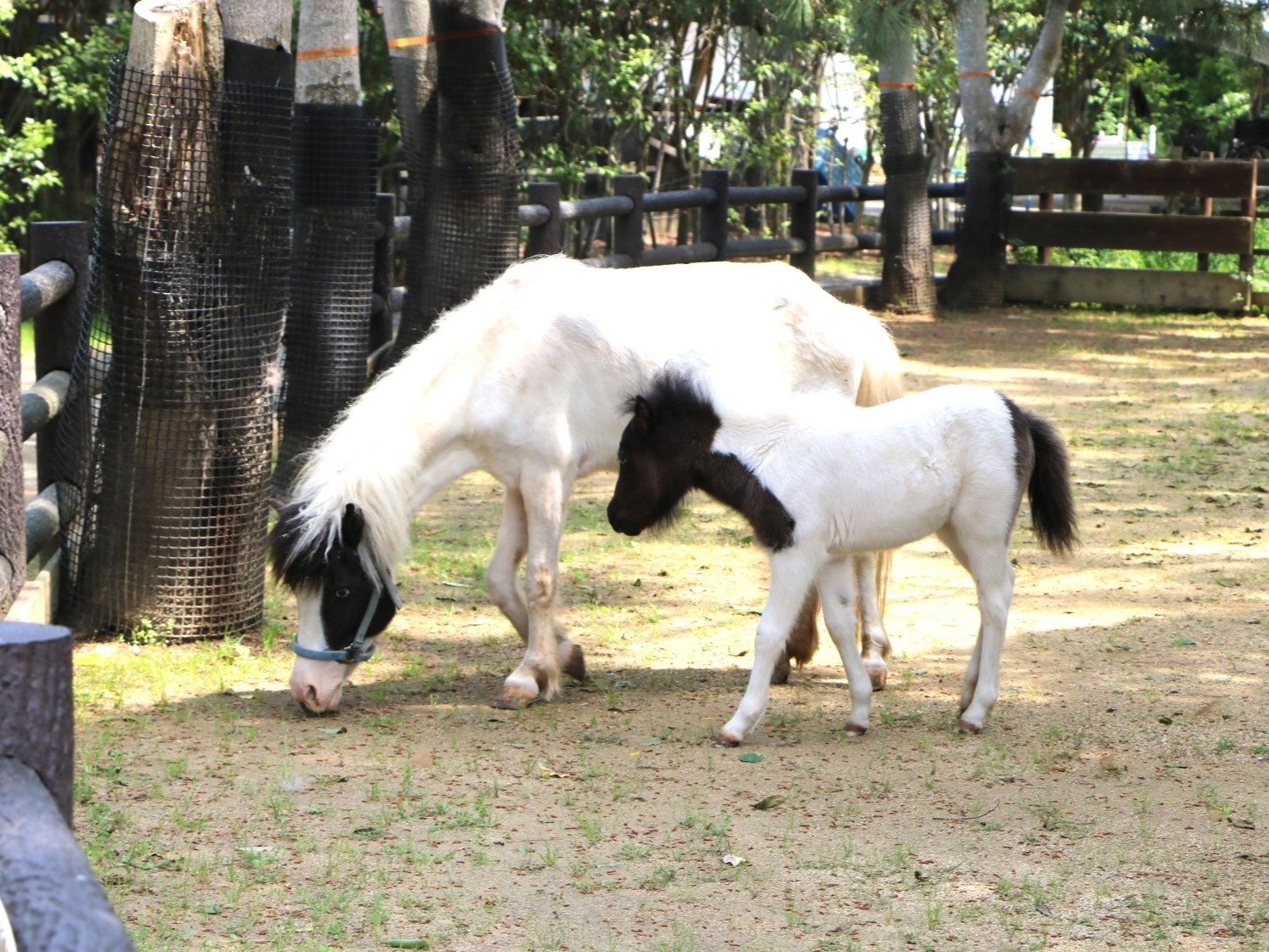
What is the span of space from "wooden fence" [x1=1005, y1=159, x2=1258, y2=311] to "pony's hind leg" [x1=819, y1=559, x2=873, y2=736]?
12642 mm

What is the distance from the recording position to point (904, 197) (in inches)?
647

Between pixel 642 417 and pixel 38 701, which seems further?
pixel 642 417

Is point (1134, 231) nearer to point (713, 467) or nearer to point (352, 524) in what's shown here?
point (713, 467)

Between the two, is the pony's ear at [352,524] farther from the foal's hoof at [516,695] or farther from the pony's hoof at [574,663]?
the pony's hoof at [574,663]

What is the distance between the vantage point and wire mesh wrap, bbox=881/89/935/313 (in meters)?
16.3

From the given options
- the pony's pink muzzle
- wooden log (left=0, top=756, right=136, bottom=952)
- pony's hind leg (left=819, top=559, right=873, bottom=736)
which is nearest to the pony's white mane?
the pony's pink muzzle

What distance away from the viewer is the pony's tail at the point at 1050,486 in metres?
4.91

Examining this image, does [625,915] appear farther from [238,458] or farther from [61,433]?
[61,433]

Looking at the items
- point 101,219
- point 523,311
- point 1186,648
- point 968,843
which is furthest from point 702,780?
point 101,219

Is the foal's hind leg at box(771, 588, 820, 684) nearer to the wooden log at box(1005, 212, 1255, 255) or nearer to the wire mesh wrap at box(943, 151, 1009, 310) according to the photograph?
the wire mesh wrap at box(943, 151, 1009, 310)

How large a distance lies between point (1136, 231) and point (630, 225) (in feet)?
21.0

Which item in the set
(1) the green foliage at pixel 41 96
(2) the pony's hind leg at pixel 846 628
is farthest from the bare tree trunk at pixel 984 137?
(2) the pony's hind leg at pixel 846 628

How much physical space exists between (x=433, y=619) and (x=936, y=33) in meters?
17.7

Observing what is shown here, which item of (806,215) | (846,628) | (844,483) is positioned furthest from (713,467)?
(806,215)
